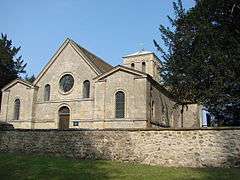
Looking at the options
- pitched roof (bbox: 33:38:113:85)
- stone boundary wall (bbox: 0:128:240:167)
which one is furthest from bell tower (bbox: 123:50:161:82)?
stone boundary wall (bbox: 0:128:240:167)

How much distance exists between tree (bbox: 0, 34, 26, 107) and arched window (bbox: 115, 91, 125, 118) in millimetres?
21165

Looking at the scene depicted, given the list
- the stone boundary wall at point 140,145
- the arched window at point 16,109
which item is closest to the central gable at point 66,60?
the arched window at point 16,109

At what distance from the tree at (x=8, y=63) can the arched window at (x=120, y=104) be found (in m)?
21.2

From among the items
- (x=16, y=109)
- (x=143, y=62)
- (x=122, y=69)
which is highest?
(x=143, y=62)

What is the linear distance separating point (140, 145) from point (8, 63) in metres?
33.0

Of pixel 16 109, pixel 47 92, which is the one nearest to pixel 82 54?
pixel 47 92

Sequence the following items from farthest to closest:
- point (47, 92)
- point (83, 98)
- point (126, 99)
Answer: point (47, 92) < point (83, 98) < point (126, 99)

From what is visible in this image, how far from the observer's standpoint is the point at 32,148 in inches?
916

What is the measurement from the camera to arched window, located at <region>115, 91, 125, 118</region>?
31.4 metres

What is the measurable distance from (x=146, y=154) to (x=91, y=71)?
16.5 metres

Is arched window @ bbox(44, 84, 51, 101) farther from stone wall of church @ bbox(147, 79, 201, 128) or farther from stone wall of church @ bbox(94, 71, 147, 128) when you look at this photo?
stone wall of church @ bbox(147, 79, 201, 128)

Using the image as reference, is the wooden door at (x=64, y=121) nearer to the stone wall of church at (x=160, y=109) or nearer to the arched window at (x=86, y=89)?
the arched window at (x=86, y=89)

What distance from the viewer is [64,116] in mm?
35344

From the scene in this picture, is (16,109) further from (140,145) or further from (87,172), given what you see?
(87,172)
